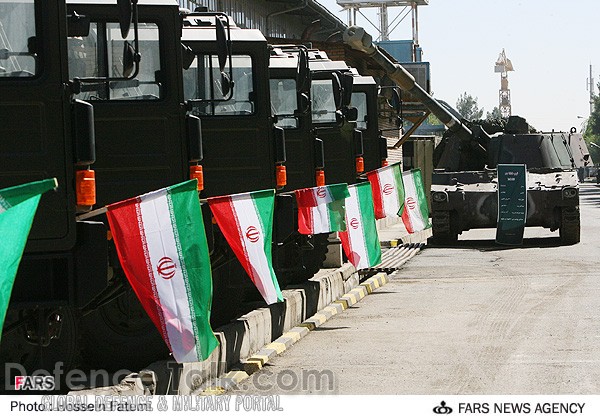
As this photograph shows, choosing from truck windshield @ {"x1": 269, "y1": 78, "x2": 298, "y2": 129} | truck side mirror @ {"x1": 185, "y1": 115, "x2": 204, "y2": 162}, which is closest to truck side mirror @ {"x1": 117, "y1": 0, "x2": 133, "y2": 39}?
truck side mirror @ {"x1": 185, "y1": 115, "x2": 204, "y2": 162}

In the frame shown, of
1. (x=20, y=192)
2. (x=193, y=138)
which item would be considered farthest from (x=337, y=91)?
(x=20, y=192)

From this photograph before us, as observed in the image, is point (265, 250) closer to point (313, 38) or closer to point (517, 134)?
point (517, 134)

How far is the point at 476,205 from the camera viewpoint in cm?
2470

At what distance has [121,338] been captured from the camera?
32.3 feet

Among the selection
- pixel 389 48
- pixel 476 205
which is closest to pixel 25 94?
pixel 476 205

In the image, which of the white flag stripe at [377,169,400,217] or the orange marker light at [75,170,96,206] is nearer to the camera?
the orange marker light at [75,170,96,206]

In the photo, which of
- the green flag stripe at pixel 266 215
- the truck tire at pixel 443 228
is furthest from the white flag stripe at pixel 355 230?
the truck tire at pixel 443 228

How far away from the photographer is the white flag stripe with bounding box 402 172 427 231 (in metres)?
20.5

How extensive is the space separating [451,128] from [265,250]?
724 inches

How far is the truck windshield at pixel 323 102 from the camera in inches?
712

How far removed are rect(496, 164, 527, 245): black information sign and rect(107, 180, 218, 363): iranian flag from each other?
1663 centimetres

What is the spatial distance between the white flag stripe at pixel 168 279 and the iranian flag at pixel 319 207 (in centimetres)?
659

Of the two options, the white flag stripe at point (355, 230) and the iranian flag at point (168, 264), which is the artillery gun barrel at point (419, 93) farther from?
the iranian flag at point (168, 264)

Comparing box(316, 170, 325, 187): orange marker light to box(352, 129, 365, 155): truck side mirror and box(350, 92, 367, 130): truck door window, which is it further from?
box(350, 92, 367, 130): truck door window
